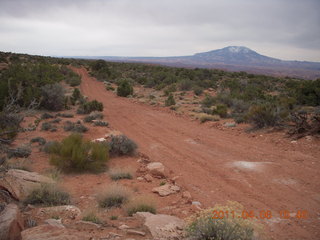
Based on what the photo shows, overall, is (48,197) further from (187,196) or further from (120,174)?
(187,196)

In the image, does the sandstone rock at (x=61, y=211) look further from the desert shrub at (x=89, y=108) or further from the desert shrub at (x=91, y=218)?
the desert shrub at (x=89, y=108)

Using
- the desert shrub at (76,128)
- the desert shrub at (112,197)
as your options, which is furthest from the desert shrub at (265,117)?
the desert shrub at (112,197)

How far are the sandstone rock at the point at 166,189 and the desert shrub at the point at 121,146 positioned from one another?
2.63 meters

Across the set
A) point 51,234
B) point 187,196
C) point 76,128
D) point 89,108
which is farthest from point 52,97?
point 51,234

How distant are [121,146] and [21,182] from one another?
133 inches

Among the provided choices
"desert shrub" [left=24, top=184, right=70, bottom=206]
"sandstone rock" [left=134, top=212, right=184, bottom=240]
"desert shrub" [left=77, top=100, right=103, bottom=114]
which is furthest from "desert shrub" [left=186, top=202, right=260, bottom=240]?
"desert shrub" [left=77, top=100, right=103, bottom=114]

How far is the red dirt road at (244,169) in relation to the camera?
15.3 ft

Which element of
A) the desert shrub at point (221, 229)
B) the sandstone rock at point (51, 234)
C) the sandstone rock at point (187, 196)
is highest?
the desert shrub at point (221, 229)

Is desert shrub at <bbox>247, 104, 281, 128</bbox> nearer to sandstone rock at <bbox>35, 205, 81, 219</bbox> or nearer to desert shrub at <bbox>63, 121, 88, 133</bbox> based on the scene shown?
desert shrub at <bbox>63, 121, 88, 133</bbox>

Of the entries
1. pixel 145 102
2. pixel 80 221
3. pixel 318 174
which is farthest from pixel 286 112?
pixel 145 102

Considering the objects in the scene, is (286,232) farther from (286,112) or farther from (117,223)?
(286,112)

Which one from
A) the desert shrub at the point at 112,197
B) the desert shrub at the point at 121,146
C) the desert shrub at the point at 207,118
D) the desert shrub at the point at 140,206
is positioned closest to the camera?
the desert shrub at the point at 140,206

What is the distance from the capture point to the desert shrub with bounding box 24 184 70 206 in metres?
4.74

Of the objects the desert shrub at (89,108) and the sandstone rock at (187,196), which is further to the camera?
the desert shrub at (89,108)
